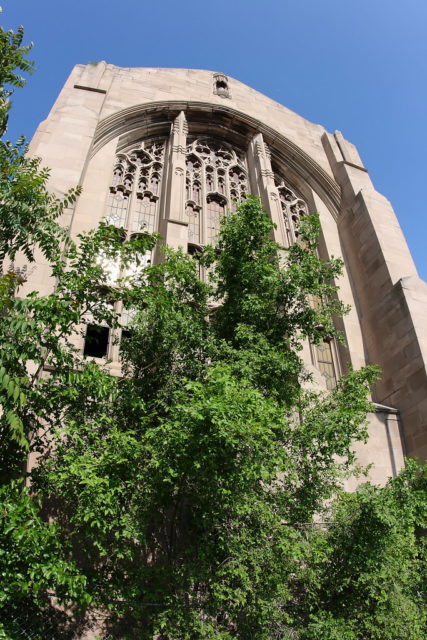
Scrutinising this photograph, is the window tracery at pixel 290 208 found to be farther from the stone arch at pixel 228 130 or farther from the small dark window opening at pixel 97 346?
the small dark window opening at pixel 97 346

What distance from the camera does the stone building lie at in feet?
41.0

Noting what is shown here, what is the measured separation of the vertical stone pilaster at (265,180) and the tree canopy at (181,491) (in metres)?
7.01

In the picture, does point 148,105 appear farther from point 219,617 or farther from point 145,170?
point 219,617

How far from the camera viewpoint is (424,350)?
1209 cm

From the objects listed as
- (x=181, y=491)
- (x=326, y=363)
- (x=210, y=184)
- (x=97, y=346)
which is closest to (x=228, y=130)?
(x=210, y=184)

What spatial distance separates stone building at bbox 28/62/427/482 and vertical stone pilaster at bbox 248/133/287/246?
0.21 ft

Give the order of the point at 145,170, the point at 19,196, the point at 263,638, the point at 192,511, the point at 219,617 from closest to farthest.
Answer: the point at 263,638 → the point at 219,617 → the point at 192,511 → the point at 19,196 → the point at 145,170

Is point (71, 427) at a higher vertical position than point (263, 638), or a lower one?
higher

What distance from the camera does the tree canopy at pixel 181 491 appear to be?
6.23 meters

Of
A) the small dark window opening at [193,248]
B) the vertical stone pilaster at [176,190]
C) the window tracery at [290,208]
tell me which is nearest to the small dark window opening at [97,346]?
the vertical stone pilaster at [176,190]

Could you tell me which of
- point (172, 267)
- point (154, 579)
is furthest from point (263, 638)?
point (172, 267)

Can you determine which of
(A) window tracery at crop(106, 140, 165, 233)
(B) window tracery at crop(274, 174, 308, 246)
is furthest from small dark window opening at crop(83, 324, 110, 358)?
(B) window tracery at crop(274, 174, 308, 246)

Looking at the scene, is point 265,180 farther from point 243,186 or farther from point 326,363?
point 326,363

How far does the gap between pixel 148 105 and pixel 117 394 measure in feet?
44.9
